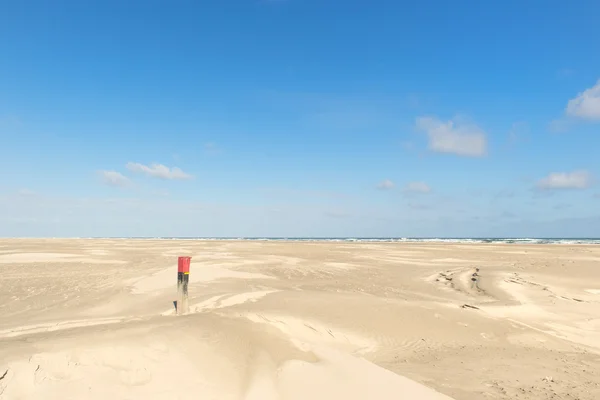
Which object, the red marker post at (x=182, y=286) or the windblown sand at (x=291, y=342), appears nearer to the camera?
the windblown sand at (x=291, y=342)

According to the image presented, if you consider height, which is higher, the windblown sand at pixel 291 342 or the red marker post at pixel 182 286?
the red marker post at pixel 182 286

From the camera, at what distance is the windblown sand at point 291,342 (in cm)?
434

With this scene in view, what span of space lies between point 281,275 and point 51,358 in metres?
14.6

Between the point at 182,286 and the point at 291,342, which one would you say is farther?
the point at 182,286

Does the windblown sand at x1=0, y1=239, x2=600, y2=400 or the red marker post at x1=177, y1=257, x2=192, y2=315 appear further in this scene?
the red marker post at x1=177, y1=257, x2=192, y2=315

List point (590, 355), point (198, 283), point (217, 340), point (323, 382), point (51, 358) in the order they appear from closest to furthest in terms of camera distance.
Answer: point (51, 358) → point (323, 382) → point (217, 340) → point (590, 355) → point (198, 283)

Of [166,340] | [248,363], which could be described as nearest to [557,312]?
[248,363]

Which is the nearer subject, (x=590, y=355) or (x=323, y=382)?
(x=323, y=382)

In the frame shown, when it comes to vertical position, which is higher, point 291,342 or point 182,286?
point 182,286

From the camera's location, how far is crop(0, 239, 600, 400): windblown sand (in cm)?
434

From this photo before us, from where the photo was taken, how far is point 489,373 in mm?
6094

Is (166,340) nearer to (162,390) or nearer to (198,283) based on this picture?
(162,390)

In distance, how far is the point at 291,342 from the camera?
6160 mm

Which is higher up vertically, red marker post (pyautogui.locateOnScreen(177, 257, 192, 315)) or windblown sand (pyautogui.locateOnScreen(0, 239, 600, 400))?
red marker post (pyautogui.locateOnScreen(177, 257, 192, 315))
